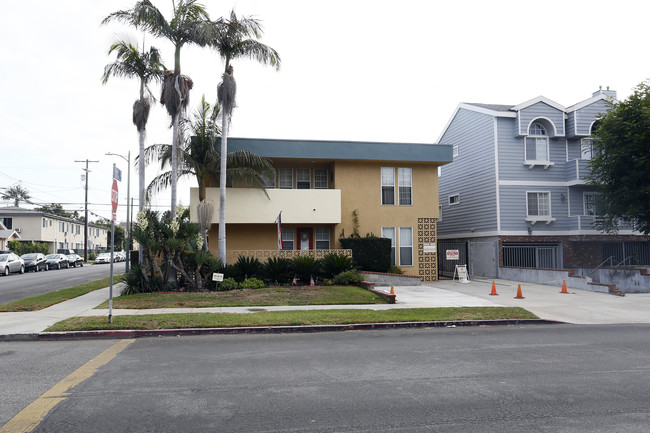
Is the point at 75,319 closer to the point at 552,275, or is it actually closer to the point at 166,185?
the point at 166,185

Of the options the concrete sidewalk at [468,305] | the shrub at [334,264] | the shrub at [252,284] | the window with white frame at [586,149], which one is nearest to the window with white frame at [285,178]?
the shrub at [334,264]

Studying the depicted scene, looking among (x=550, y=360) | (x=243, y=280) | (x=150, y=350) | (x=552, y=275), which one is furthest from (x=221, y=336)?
(x=552, y=275)

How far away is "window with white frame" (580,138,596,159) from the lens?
25.4 metres

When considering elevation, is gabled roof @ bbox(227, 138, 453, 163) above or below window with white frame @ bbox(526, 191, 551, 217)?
above

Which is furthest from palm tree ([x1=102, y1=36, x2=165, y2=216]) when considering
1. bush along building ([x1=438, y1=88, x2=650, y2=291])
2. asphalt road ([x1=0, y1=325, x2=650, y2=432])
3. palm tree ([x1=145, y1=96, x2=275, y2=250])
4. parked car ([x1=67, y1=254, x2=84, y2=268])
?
parked car ([x1=67, y1=254, x2=84, y2=268])

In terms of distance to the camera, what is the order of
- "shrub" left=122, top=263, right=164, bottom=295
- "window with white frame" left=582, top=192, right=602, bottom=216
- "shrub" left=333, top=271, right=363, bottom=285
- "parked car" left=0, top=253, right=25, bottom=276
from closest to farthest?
"shrub" left=122, top=263, right=164, bottom=295 → "shrub" left=333, top=271, right=363, bottom=285 → "window with white frame" left=582, top=192, right=602, bottom=216 → "parked car" left=0, top=253, right=25, bottom=276

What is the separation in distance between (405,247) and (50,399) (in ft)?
61.9

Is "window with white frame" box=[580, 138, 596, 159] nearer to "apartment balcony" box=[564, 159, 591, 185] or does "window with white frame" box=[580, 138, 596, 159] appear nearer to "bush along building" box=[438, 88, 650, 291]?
"bush along building" box=[438, 88, 650, 291]

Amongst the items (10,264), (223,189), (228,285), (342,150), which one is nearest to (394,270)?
(342,150)

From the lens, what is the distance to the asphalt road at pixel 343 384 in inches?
194

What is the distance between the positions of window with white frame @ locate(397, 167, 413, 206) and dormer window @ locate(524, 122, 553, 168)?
7032 mm

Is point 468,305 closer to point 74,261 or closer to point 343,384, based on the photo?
point 343,384

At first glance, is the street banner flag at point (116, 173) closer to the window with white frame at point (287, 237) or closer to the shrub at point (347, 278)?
the shrub at point (347, 278)

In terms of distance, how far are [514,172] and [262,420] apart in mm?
23577
